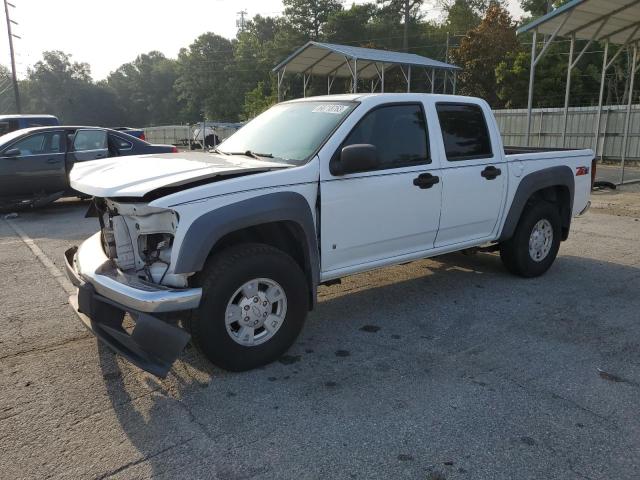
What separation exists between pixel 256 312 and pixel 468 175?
8.26ft

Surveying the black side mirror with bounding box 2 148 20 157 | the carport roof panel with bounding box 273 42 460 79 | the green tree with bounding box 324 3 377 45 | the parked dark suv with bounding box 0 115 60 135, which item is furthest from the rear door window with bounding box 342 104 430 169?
the green tree with bounding box 324 3 377 45

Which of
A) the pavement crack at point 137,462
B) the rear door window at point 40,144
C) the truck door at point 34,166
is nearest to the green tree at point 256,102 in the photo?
the rear door window at point 40,144

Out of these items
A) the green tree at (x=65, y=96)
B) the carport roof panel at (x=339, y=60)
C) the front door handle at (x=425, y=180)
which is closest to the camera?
the front door handle at (x=425, y=180)

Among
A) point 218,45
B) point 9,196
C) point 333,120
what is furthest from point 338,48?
point 218,45

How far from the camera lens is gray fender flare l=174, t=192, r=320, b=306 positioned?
11.1 feet

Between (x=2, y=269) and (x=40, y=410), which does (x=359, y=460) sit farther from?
(x=2, y=269)

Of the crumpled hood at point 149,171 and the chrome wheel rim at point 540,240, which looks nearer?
the crumpled hood at point 149,171

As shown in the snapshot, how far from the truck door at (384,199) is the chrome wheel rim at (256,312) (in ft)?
1.79

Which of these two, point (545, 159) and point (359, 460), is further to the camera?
point (545, 159)

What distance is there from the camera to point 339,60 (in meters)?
21.4

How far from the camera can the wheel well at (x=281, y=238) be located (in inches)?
155

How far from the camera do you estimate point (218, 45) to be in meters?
82.9

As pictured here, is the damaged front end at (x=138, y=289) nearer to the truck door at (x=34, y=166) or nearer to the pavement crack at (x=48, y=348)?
the pavement crack at (x=48, y=348)

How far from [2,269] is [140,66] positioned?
332 ft
